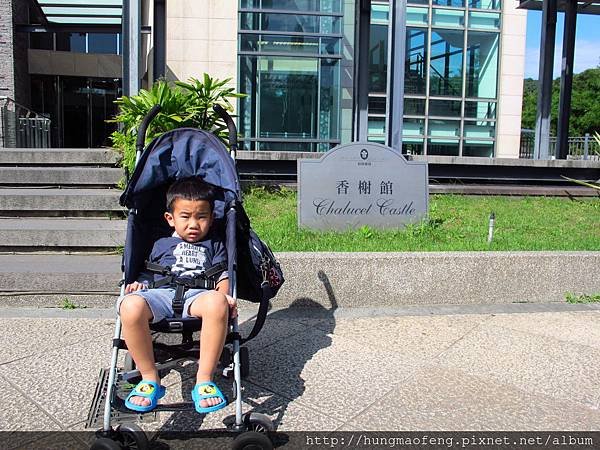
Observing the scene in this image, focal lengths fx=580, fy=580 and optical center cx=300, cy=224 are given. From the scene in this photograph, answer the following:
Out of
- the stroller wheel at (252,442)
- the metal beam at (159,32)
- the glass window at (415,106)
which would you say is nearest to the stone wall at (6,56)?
the metal beam at (159,32)

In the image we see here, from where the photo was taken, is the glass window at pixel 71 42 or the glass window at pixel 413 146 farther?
the glass window at pixel 71 42

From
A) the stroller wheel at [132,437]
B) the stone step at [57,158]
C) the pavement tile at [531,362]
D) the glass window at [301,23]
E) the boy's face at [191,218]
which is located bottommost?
the pavement tile at [531,362]

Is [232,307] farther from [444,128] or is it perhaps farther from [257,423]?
[444,128]

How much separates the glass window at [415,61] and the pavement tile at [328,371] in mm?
15382

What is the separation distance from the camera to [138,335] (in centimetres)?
302

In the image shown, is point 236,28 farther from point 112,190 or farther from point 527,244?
point 527,244

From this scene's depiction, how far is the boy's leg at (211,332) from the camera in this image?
9.80 ft

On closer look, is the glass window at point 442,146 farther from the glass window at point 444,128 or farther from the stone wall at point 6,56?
the stone wall at point 6,56

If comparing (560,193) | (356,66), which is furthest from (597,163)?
(356,66)

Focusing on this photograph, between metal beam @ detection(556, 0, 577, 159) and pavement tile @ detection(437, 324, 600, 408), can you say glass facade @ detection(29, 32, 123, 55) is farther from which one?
pavement tile @ detection(437, 324, 600, 408)

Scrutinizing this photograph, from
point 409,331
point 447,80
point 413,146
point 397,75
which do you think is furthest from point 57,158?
point 447,80

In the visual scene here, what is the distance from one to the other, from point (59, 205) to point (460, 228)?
Answer: 4925mm

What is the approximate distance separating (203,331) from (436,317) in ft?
9.46

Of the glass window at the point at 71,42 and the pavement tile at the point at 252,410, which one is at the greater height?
the glass window at the point at 71,42
